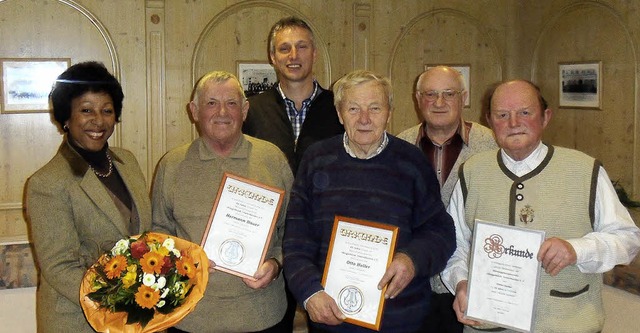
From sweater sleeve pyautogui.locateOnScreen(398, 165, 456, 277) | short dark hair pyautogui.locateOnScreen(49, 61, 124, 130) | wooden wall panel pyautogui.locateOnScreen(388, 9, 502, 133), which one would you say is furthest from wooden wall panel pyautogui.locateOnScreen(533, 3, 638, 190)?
short dark hair pyautogui.locateOnScreen(49, 61, 124, 130)

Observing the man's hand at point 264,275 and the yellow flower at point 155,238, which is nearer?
the yellow flower at point 155,238

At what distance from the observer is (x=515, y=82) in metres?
2.39

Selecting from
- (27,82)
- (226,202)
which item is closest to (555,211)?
(226,202)

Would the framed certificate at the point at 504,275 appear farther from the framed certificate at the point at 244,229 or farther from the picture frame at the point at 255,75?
the picture frame at the point at 255,75

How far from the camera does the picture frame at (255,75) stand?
639cm

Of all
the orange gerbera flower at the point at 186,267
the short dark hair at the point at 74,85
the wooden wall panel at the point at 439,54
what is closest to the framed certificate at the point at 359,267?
the orange gerbera flower at the point at 186,267

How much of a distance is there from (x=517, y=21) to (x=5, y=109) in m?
5.38

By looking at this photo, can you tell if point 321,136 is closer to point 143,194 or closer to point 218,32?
point 143,194

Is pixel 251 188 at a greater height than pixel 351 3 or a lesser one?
lesser

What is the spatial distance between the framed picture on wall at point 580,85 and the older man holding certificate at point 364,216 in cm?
452

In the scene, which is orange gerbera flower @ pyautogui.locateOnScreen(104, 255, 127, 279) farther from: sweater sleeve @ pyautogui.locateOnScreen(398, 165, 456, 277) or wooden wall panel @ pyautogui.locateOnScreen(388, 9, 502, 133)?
wooden wall panel @ pyautogui.locateOnScreen(388, 9, 502, 133)

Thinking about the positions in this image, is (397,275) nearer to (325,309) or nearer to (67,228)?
(325,309)

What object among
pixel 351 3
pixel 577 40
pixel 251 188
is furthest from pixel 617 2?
pixel 251 188

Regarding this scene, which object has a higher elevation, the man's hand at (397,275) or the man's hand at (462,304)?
the man's hand at (397,275)
